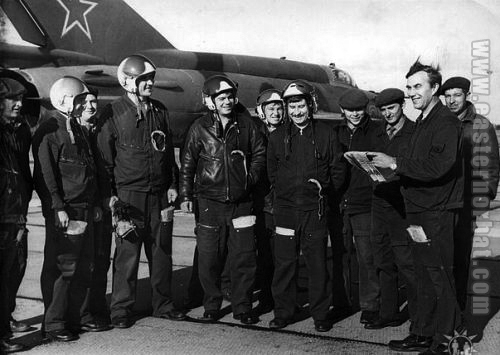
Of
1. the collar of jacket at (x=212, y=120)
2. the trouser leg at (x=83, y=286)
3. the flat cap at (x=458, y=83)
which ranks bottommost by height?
the trouser leg at (x=83, y=286)

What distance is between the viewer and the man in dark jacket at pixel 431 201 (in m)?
3.37

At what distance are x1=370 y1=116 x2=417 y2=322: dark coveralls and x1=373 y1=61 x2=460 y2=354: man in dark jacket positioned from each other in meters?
0.47

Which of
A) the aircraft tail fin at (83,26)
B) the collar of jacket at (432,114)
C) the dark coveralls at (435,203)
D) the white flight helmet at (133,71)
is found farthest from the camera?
the aircraft tail fin at (83,26)

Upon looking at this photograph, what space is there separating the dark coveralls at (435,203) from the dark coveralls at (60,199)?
92.1 inches

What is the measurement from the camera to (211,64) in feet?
45.5

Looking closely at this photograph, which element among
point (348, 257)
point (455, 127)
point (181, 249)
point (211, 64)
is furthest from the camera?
Answer: point (211, 64)

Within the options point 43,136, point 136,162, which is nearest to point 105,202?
point 136,162

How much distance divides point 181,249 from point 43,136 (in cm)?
339

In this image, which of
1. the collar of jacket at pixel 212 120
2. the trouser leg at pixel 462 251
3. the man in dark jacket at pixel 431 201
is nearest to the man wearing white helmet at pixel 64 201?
the collar of jacket at pixel 212 120

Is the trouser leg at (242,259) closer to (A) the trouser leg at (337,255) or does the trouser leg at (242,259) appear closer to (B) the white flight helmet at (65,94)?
(A) the trouser leg at (337,255)

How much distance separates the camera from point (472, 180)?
4043mm

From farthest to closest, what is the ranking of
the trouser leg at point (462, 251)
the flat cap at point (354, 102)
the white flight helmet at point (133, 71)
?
1. the flat cap at point (354, 102)
2. the white flight helmet at point (133, 71)
3. the trouser leg at point (462, 251)

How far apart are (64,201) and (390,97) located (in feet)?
8.85

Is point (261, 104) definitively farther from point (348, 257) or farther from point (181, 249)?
point (181, 249)
